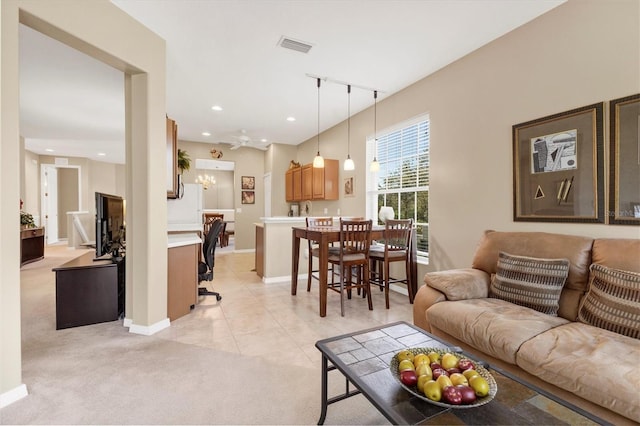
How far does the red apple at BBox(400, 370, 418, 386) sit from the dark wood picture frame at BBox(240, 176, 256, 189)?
6.96m

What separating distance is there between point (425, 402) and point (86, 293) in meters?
3.21

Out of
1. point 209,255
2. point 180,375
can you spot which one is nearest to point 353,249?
point 209,255

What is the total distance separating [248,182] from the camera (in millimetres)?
7652

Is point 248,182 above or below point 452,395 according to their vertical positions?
above

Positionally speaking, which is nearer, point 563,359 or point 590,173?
point 563,359

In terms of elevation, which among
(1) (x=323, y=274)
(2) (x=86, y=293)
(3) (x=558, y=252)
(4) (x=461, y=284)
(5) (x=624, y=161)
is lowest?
(2) (x=86, y=293)

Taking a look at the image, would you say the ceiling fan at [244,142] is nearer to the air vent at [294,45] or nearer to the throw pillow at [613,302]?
the air vent at [294,45]

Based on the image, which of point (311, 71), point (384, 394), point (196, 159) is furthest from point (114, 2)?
point (196, 159)

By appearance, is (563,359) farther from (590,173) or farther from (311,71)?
(311,71)

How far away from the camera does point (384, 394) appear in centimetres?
116

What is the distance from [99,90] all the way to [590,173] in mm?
5488

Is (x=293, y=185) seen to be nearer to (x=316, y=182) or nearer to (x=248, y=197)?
(x=316, y=182)

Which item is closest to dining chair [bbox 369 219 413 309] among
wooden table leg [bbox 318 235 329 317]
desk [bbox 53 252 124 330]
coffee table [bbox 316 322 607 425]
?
wooden table leg [bbox 318 235 329 317]

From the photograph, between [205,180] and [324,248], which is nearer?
[324,248]
